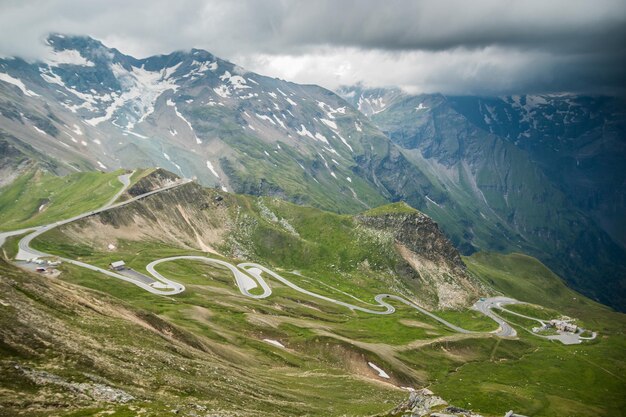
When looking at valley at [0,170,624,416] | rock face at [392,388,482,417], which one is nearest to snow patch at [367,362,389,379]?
valley at [0,170,624,416]

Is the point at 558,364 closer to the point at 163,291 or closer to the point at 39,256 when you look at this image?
the point at 163,291

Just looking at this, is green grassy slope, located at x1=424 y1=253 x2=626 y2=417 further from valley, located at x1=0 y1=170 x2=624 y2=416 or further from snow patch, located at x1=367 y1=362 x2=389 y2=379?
snow patch, located at x1=367 y1=362 x2=389 y2=379

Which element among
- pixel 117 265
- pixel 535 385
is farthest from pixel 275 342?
pixel 535 385

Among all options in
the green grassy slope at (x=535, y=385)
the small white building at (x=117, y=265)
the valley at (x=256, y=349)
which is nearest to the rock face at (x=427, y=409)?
the valley at (x=256, y=349)

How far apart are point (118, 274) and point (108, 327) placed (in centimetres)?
10523

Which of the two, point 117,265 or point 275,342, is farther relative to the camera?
point 117,265

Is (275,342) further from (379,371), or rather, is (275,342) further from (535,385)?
(535,385)

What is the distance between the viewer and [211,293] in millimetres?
168625

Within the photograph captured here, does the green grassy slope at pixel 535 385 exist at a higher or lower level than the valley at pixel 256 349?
lower

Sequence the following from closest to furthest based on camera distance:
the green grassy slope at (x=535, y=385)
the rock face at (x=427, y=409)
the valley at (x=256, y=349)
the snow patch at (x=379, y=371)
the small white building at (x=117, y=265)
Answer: the valley at (x=256, y=349), the rock face at (x=427, y=409), the snow patch at (x=379, y=371), the green grassy slope at (x=535, y=385), the small white building at (x=117, y=265)

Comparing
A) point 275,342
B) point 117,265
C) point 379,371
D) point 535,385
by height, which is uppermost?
point 117,265

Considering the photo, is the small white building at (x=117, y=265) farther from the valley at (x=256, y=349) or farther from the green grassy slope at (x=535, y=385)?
the green grassy slope at (x=535, y=385)

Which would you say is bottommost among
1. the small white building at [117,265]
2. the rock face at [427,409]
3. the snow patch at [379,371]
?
the snow patch at [379,371]

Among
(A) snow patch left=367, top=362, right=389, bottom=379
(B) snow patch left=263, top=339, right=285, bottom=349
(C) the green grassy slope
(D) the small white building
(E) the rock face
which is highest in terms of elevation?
(D) the small white building
